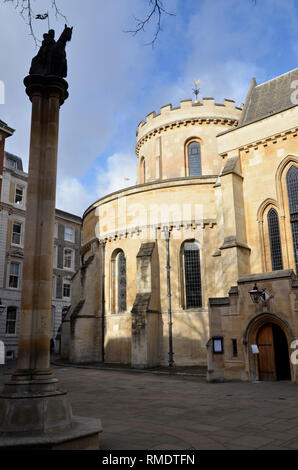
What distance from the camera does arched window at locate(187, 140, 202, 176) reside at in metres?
29.9

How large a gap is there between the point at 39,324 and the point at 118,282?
19101mm

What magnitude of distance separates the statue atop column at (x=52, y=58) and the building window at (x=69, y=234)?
36.7m

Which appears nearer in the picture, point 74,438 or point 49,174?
point 74,438

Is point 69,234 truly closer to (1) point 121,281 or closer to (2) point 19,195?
(2) point 19,195

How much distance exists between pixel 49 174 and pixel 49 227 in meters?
1.01

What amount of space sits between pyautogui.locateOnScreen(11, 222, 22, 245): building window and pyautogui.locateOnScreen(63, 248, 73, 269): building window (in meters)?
8.29

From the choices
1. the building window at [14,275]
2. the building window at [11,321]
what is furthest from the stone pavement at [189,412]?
the building window at [14,275]

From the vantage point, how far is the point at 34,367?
6320 millimetres

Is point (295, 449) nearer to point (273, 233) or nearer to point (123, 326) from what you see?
point (273, 233)

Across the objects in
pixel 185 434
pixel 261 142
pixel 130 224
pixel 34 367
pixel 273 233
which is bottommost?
pixel 185 434

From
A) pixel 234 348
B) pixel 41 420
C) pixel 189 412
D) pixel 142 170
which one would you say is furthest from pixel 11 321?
pixel 41 420

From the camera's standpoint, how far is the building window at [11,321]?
108ft
